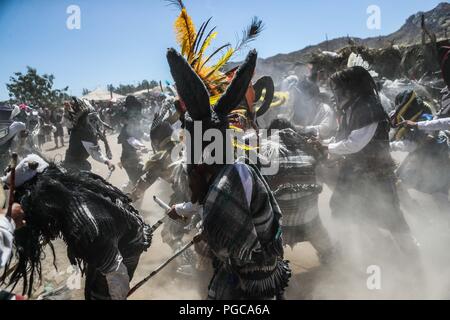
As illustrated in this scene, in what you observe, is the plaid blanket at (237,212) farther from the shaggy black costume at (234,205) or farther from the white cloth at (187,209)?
the white cloth at (187,209)

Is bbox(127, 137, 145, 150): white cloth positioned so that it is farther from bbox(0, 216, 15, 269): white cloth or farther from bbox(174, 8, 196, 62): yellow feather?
bbox(0, 216, 15, 269): white cloth

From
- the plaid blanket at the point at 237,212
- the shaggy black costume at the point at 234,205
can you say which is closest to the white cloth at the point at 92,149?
the shaggy black costume at the point at 234,205

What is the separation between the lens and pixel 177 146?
566cm

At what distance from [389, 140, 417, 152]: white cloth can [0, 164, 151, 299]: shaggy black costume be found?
4068 millimetres

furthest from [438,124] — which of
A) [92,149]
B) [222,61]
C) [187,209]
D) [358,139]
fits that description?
[92,149]

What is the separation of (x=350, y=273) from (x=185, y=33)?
11.6 ft

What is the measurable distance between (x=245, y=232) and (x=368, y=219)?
2712mm

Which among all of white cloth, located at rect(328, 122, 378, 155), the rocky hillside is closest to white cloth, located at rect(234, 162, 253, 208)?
white cloth, located at rect(328, 122, 378, 155)

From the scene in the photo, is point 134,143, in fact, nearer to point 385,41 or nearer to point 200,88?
point 200,88

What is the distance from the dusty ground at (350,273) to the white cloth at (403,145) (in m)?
0.88

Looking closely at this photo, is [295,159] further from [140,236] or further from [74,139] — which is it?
[74,139]

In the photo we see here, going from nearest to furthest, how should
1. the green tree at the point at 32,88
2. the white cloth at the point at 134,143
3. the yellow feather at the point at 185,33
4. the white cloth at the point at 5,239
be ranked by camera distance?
the white cloth at the point at 5,239 → the yellow feather at the point at 185,33 → the white cloth at the point at 134,143 → the green tree at the point at 32,88

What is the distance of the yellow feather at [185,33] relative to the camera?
7.20 ft
